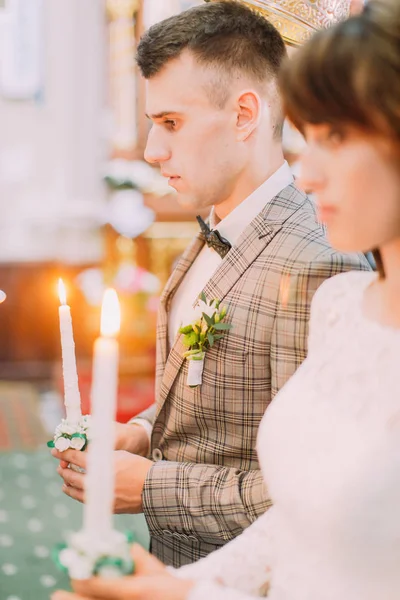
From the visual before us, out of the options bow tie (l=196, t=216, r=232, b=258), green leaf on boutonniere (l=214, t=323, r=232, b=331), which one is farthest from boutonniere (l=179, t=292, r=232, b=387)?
bow tie (l=196, t=216, r=232, b=258)

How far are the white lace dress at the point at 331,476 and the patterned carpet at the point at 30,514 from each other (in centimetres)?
267

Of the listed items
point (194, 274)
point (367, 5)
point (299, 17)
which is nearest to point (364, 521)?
point (367, 5)

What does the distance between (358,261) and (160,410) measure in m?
0.68

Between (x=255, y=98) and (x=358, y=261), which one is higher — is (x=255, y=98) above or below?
above

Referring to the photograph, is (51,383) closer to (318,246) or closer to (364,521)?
(318,246)

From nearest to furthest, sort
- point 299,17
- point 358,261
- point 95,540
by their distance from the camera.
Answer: point 95,540
point 358,261
point 299,17

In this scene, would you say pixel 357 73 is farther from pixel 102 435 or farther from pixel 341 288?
pixel 102 435

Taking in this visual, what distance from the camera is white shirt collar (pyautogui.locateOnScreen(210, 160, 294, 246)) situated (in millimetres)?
1976

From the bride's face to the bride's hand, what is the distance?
0.62 m

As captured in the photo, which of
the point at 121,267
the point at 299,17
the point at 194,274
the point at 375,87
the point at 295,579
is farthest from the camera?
the point at 121,267

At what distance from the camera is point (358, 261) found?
65.4 inches

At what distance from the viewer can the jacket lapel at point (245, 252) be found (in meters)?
1.84

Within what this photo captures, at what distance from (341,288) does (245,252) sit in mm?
443

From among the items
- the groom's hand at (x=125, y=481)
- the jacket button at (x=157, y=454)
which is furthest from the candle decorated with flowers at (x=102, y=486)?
the jacket button at (x=157, y=454)
